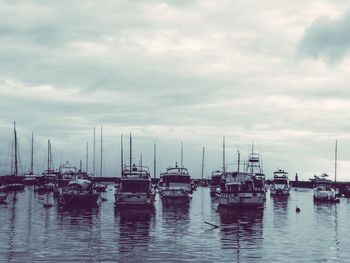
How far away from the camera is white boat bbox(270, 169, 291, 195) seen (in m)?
104

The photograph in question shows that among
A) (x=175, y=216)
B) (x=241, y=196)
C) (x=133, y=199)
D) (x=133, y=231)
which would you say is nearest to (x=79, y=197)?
(x=133, y=199)

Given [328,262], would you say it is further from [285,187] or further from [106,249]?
[285,187]

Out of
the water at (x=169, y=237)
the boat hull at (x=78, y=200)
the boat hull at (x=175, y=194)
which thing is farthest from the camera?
the boat hull at (x=175, y=194)

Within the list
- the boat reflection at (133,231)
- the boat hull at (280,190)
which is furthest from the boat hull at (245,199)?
the boat hull at (280,190)

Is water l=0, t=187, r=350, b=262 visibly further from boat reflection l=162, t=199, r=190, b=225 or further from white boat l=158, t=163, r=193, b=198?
white boat l=158, t=163, r=193, b=198

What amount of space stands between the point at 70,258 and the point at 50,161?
10617cm

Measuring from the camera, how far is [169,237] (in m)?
37.8

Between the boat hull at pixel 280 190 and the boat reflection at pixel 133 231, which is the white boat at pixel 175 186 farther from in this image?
the boat hull at pixel 280 190

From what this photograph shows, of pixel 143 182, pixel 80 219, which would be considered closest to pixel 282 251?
pixel 80 219

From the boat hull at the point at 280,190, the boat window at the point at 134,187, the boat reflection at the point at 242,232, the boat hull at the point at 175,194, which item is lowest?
the boat hull at the point at 280,190

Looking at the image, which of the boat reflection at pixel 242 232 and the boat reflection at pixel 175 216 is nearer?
the boat reflection at pixel 242 232

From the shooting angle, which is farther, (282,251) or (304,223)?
(304,223)

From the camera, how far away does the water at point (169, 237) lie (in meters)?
30.1

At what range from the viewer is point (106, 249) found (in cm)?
3197
